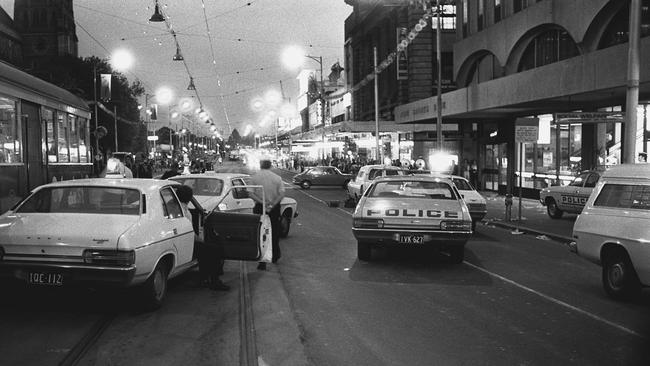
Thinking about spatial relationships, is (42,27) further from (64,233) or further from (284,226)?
(64,233)

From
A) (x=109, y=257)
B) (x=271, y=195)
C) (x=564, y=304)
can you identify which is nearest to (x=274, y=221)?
(x=271, y=195)

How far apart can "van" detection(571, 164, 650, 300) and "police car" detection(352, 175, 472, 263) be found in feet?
6.73

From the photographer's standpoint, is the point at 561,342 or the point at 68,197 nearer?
the point at 561,342

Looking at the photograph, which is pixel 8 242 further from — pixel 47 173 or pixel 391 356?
pixel 47 173

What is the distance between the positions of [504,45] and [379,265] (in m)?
19.8

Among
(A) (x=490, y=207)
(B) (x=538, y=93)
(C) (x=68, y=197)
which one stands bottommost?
(A) (x=490, y=207)

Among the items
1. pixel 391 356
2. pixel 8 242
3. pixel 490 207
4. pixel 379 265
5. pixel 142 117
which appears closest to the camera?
pixel 391 356

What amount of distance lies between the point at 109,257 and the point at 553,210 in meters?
16.7

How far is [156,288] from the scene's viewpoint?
752 centimetres

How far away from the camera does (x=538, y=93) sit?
821 inches

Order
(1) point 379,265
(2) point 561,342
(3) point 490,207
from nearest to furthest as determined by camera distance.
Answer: (2) point 561,342 → (1) point 379,265 → (3) point 490,207

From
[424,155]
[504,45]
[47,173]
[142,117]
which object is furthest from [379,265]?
[142,117]

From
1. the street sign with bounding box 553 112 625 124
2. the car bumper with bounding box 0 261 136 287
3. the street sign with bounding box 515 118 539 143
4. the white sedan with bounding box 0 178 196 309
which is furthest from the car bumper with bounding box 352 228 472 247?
the street sign with bounding box 553 112 625 124

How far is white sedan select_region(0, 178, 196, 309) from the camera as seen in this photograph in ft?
22.1
